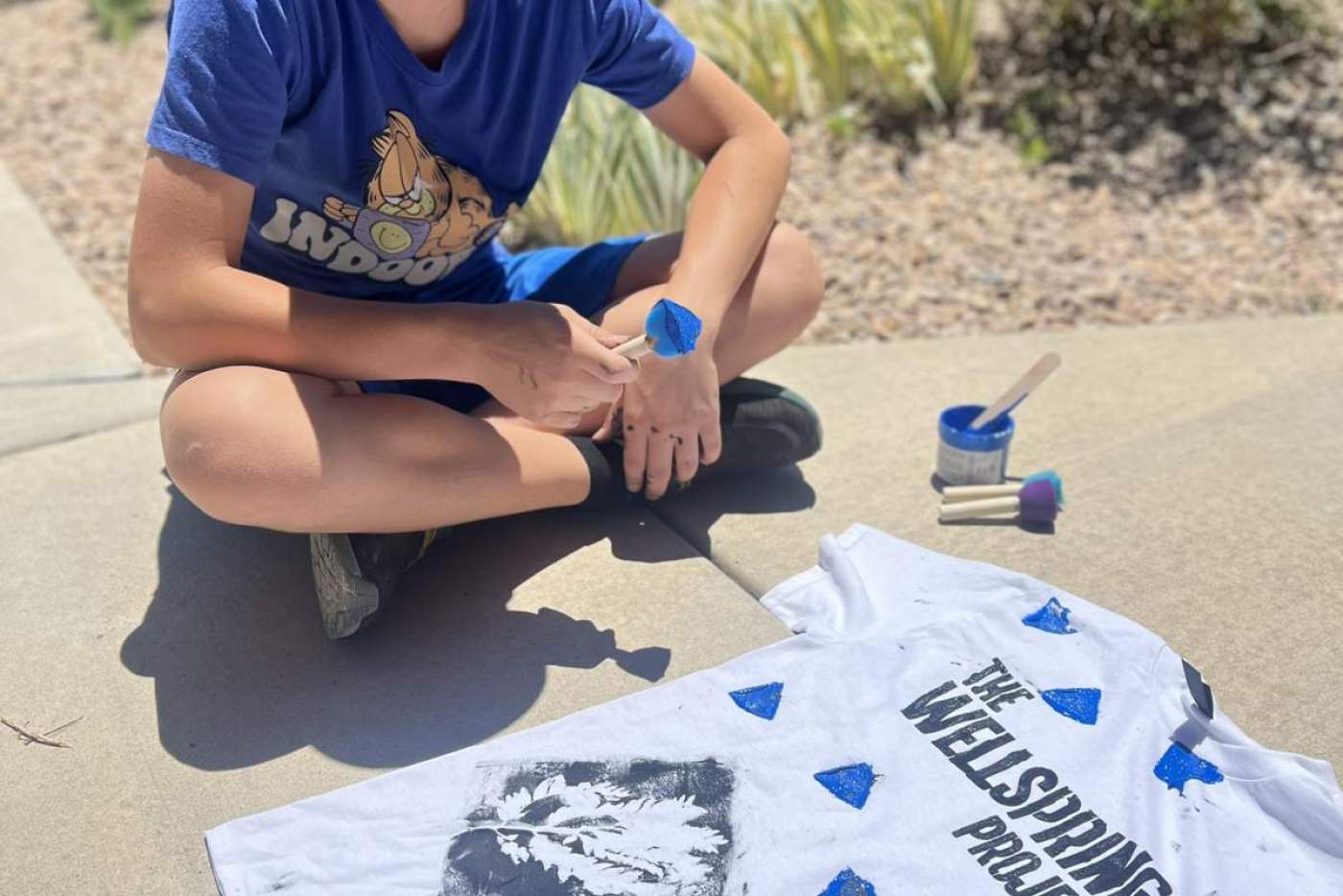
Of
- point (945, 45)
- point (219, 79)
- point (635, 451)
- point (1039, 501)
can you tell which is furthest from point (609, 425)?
point (945, 45)

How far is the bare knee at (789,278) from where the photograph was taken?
7.88ft

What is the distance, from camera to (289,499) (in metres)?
1.89

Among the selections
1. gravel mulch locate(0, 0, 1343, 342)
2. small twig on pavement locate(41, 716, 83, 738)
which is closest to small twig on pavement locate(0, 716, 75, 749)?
small twig on pavement locate(41, 716, 83, 738)

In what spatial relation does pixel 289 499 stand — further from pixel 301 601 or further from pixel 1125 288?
pixel 1125 288

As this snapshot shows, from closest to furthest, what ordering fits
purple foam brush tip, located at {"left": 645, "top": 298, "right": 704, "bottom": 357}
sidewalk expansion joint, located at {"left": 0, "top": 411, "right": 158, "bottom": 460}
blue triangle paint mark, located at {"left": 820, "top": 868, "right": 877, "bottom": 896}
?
blue triangle paint mark, located at {"left": 820, "top": 868, "right": 877, "bottom": 896} < purple foam brush tip, located at {"left": 645, "top": 298, "right": 704, "bottom": 357} < sidewalk expansion joint, located at {"left": 0, "top": 411, "right": 158, "bottom": 460}

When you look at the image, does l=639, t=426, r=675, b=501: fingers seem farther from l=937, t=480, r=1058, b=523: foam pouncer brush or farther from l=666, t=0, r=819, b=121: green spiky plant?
l=666, t=0, r=819, b=121: green spiky plant

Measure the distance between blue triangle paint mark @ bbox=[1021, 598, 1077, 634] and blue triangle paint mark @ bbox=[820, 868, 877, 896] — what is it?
1.86ft

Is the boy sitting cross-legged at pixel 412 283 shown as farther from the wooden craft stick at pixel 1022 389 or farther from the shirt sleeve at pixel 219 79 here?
the wooden craft stick at pixel 1022 389

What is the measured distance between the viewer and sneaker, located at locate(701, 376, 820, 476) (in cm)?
237

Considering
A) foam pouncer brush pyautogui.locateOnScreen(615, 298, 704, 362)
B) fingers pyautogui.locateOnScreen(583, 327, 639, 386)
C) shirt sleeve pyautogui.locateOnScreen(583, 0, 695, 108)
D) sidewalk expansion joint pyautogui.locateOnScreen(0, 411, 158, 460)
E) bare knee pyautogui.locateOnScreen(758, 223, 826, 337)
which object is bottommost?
sidewalk expansion joint pyautogui.locateOnScreen(0, 411, 158, 460)

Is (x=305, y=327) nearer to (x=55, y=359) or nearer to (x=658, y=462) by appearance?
(x=658, y=462)

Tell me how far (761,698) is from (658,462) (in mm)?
457

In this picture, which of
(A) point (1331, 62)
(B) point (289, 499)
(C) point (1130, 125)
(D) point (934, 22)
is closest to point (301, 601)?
(B) point (289, 499)

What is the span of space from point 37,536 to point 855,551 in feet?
4.55
